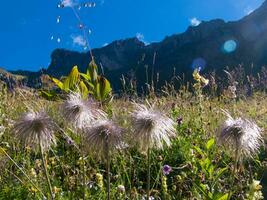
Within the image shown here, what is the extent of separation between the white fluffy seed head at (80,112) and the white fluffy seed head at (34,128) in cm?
11

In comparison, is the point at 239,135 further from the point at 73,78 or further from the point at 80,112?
the point at 73,78

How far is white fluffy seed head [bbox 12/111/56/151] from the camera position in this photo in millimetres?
2619

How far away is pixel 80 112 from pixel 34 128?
255mm

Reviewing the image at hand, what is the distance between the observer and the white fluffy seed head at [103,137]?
2473 millimetres

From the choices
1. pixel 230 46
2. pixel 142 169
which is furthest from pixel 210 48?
pixel 142 169

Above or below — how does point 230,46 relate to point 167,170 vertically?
above

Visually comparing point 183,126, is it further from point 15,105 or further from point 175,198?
point 15,105

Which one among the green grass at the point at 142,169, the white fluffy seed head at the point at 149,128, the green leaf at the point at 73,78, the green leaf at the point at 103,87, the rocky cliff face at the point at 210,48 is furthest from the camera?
the rocky cliff face at the point at 210,48

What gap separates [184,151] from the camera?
5145mm

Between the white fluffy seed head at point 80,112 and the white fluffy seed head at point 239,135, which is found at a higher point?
the white fluffy seed head at point 80,112

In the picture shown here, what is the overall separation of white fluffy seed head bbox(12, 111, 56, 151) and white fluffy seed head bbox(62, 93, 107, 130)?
108 mm

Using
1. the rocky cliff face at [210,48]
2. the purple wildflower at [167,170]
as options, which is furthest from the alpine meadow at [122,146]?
the rocky cliff face at [210,48]

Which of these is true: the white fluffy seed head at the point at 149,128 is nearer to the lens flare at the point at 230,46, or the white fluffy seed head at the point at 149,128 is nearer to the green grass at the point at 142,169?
the green grass at the point at 142,169

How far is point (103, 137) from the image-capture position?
8.14 feet
